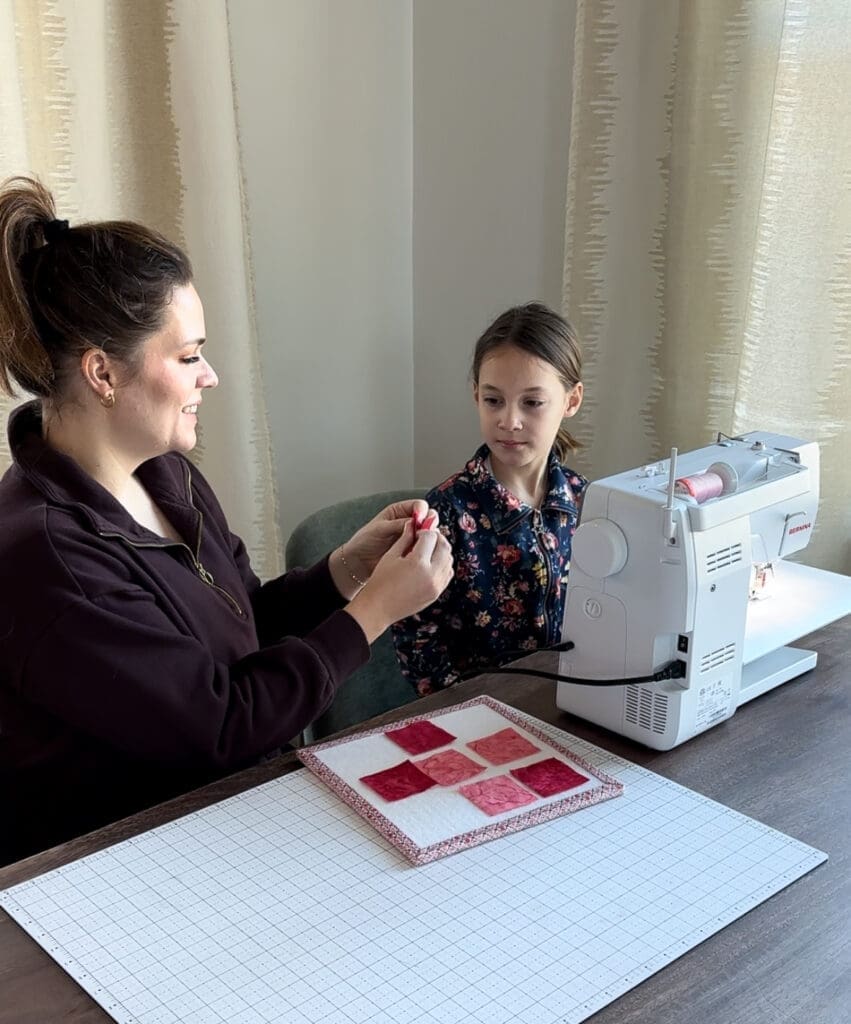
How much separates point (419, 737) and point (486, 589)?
47cm

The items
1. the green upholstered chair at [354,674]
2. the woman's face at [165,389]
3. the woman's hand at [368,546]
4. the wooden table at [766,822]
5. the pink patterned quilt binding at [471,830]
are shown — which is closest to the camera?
the wooden table at [766,822]

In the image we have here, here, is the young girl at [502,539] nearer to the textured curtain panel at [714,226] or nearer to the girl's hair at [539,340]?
the girl's hair at [539,340]

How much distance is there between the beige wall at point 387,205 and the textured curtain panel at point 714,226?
0.22 m

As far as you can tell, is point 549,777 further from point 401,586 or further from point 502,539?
point 502,539

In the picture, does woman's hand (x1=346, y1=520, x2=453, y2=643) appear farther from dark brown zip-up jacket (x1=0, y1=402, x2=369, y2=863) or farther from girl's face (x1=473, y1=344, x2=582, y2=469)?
girl's face (x1=473, y1=344, x2=582, y2=469)

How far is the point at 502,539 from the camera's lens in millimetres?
1681

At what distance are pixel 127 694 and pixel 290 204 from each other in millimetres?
1339

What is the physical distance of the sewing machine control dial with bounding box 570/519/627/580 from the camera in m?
1.22

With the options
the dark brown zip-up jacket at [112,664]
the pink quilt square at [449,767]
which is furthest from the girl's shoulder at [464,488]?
the pink quilt square at [449,767]

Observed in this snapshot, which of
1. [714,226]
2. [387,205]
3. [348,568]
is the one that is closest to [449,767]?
[348,568]

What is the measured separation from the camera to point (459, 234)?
238cm

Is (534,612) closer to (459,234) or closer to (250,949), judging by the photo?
(250,949)

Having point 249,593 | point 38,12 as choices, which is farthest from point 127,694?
point 38,12

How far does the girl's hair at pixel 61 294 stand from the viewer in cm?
122
